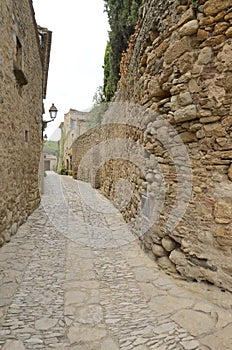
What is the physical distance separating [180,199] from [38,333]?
1.80m

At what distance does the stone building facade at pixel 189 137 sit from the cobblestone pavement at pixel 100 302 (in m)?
0.28

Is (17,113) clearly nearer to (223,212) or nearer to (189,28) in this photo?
(189,28)

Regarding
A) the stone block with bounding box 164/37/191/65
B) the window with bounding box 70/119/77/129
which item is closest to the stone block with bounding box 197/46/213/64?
the stone block with bounding box 164/37/191/65

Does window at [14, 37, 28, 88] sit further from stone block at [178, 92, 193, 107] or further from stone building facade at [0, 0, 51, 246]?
stone block at [178, 92, 193, 107]

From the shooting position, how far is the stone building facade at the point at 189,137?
92.0 inches

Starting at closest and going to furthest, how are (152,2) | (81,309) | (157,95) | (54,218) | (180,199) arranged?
(81,309) < (180,199) < (157,95) < (152,2) < (54,218)

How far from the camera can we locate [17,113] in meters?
4.39

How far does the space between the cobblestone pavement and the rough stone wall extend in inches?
27.4

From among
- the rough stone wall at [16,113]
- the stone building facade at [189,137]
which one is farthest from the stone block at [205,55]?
the rough stone wall at [16,113]

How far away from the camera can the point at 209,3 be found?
236 centimetres

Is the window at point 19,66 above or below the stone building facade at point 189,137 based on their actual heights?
above

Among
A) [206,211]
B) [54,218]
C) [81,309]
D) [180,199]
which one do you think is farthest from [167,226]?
[54,218]

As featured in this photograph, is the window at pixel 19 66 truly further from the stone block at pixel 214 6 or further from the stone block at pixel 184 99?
the stone block at pixel 214 6

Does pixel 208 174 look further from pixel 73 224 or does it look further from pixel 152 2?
pixel 73 224
